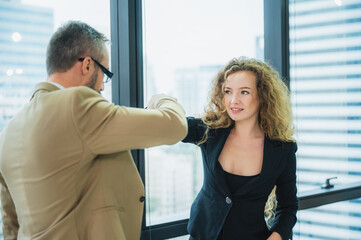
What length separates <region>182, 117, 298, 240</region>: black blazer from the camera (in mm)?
1465

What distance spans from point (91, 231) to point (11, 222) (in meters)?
0.35

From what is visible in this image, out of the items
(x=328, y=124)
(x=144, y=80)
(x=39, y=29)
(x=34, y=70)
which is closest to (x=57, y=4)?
(x=39, y=29)

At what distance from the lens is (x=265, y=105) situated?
5.41ft

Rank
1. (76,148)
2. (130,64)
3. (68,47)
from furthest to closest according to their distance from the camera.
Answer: (130,64), (68,47), (76,148)

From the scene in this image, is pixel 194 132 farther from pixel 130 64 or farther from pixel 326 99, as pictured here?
pixel 326 99

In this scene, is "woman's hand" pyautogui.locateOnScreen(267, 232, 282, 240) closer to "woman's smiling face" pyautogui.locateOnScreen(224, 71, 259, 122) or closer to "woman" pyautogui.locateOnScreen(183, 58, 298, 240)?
"woman" pyautogui.locateOnScreen(183, 58, 298, 240)

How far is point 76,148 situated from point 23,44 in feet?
2.53

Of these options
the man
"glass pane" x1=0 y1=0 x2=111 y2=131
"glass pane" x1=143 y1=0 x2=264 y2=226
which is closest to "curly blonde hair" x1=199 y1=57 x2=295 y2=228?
"glass pane" x1=143 y1=0 x2=264 y2=226

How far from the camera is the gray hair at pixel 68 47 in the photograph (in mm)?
1080

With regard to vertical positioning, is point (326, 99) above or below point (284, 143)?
above

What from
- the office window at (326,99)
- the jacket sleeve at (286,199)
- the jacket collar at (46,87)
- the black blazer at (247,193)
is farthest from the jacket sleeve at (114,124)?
the office window at (326,99)

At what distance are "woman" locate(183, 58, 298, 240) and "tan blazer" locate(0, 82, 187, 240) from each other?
0.51 m

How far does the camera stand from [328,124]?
8.10ft

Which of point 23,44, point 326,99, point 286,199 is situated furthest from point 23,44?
point 326,99
